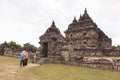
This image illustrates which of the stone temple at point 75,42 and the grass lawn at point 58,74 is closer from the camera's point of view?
the grass lawn at point 58,74

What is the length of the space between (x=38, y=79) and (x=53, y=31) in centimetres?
1692

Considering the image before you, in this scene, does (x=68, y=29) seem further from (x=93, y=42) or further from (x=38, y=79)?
(x=38, y=79)

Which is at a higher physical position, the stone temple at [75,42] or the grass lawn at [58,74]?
the stone temple at [75,42]

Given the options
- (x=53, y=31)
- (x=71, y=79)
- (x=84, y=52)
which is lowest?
(x=71, y=79)

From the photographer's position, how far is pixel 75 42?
1639 inches

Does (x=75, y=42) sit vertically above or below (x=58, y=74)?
above

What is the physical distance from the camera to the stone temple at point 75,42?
72.9 ft

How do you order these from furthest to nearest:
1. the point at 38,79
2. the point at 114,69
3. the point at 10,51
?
the point at 10,51 → the point at 114,69 → the point at 38,79

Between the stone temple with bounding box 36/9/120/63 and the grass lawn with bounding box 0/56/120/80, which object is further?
the stone temple with bounding box 36/9/120/63

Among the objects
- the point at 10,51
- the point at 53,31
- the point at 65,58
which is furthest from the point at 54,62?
the point at 10,51

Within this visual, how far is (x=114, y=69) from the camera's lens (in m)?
17.5

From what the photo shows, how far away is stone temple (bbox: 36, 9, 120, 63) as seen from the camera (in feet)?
72.9

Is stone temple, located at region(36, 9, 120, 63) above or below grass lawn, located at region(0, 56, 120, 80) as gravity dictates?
above

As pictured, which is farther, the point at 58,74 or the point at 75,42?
the point at 75,42
